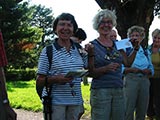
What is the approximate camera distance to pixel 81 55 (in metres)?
5.05

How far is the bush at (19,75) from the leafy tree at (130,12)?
2843cm

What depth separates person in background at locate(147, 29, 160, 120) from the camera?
799cm

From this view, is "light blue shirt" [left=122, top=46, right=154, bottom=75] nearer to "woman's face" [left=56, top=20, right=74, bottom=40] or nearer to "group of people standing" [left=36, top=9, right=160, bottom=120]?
"group of people standing" [left=36, top=9, right=160, bottom=120]

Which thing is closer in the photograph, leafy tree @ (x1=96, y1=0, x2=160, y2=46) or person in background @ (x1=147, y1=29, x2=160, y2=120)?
person in background @ (x1=147, y1=29, x2=160, y2=120)

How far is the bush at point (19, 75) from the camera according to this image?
38.6m

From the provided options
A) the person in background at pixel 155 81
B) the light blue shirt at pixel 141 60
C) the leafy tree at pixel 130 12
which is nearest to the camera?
the light blue shirt at pixel 141 60

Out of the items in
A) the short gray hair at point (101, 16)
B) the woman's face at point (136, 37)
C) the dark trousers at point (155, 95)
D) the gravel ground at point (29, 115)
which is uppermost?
the short gray hair at point (101, 16)

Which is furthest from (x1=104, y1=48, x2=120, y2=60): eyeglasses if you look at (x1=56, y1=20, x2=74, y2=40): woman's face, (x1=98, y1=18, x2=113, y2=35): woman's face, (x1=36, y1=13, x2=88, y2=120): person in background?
(x1=56, y1=20, x2=74, y2=40): woman's face

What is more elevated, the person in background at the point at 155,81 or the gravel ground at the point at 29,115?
the person in background at the point at 155,81

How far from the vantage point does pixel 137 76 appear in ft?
23.8

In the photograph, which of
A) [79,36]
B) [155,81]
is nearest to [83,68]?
[79,36]

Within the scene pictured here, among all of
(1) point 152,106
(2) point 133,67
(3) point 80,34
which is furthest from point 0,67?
(1) point 152,106

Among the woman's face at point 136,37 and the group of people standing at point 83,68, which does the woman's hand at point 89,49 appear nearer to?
the group of people standing at point 83,68

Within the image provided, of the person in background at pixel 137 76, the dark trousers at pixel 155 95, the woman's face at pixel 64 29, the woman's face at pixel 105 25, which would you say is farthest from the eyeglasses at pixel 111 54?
the dark trousers at pixel 155 95
